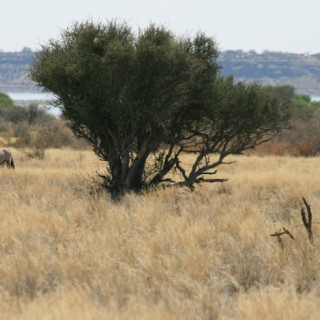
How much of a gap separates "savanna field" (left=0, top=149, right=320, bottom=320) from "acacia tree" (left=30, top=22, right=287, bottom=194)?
154cm

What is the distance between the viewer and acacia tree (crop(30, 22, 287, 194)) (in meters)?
10.4

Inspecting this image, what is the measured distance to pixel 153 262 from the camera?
5.99 meters

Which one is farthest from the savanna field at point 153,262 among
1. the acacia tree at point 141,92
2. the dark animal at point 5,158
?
the dark animal at point 5,158

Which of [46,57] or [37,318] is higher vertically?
[46,57]

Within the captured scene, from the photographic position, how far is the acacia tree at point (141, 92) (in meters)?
10.4

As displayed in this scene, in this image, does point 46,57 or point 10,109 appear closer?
point 46,57

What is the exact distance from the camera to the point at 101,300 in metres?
5.07

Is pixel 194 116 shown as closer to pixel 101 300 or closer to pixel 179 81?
pixel 179 81

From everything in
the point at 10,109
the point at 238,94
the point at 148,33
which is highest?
the point at 148,33

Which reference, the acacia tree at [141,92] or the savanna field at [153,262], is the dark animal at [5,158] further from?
the savanna field at [153,262]

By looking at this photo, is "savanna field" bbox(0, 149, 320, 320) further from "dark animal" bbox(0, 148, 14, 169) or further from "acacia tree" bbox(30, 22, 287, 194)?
"dark animal" bbox(0, 148, 14, 169)

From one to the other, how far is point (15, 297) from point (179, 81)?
6.89m

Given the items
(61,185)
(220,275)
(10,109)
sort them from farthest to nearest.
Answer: (10,109) → (61,185) → (220,275)

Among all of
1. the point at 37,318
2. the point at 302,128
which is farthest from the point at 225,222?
the point at 302,128
